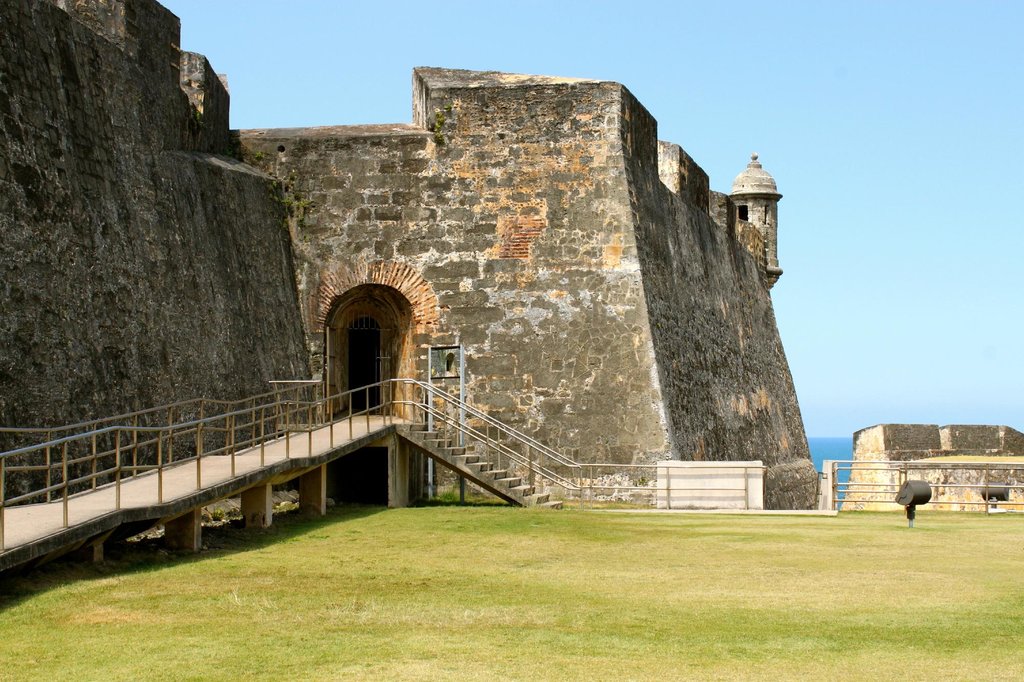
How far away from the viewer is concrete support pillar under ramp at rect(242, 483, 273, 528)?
16156 millimetres

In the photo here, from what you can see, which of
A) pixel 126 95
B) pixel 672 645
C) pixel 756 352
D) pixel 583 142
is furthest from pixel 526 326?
pixel 672 645

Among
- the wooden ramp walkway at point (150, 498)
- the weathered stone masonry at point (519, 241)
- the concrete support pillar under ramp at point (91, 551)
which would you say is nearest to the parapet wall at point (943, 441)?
the weathered stone masonry at point (519, 241)

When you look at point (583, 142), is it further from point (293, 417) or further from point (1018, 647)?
point (1018, 647)

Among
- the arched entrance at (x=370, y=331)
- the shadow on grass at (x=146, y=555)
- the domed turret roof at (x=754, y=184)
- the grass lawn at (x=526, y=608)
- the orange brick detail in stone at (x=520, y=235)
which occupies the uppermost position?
the domed turret roof at (x=754, y=184)

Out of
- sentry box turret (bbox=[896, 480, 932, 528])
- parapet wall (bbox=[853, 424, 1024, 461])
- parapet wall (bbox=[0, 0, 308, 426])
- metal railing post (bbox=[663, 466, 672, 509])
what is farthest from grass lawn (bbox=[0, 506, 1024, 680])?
parapet wall (bbox=[853, 424, 1024, 461])

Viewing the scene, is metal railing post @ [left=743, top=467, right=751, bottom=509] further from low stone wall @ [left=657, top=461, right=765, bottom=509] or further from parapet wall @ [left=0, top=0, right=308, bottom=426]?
parapet wall @ [left=0, top=0, right=308, bottom=426]

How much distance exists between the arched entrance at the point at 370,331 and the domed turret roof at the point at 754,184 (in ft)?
51.2

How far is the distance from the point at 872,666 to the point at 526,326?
1518cm

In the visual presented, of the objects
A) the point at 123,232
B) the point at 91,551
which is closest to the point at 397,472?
the point at 123,232

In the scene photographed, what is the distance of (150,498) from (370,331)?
11.9 m

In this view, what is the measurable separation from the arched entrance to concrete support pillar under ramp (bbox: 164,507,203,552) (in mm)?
9994

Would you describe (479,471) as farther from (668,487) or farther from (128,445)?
(128,445)

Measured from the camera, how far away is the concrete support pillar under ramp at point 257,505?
16.2 meters

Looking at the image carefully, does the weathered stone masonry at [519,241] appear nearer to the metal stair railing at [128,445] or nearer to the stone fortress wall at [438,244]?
the stone fortress wall at [438,244]
